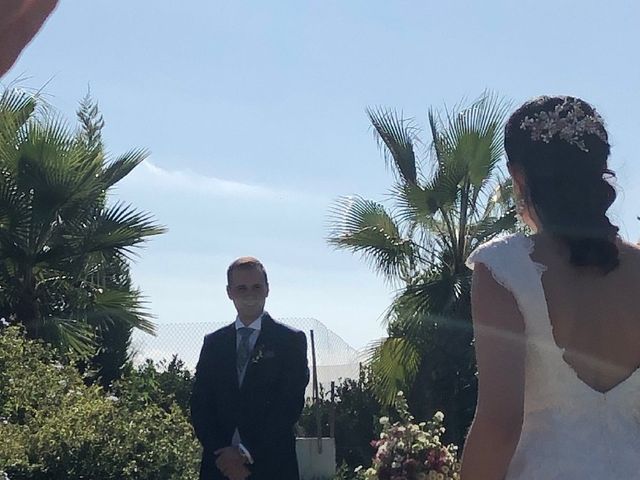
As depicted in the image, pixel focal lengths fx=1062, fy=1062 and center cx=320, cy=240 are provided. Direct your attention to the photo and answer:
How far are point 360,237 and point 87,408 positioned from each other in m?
5.33

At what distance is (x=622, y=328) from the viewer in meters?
1.94

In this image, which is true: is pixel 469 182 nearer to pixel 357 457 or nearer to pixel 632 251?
pixel 357 457

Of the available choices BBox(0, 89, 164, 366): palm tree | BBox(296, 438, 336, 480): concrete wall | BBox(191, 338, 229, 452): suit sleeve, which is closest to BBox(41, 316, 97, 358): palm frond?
BBox(0, 89, 164, 366): palm tree

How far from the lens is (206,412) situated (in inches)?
203

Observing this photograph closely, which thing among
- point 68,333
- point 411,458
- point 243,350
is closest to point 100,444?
point 411,458

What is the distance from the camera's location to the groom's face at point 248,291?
513 centimetres

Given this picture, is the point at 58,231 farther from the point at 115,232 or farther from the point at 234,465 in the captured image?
the point at 234,465

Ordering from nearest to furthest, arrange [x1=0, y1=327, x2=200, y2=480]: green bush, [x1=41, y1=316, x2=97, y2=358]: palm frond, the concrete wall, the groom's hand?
the groom's hand, [x1=0, y1=327, x2=200, y2=480]: green bush, [x1=41, y1=316, x2=97, y2=358]: palm frond, the concrete wall

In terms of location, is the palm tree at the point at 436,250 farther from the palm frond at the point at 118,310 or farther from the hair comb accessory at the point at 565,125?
the hair comb accessory at the point at 565,125

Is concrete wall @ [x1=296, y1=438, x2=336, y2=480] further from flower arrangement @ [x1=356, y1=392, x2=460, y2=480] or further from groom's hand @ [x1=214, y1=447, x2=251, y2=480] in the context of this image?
groom's hand @ [x1=214, y1=447, x2=251, y2=480]

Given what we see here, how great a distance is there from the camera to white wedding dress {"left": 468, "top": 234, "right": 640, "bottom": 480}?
6.25ft

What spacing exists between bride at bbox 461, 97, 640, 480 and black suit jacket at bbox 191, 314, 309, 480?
10.3 feet

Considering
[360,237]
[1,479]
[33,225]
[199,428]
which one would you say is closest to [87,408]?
[199,428]

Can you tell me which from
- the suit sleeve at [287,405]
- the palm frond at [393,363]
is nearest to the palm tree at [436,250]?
the palm frond at [393,363]
